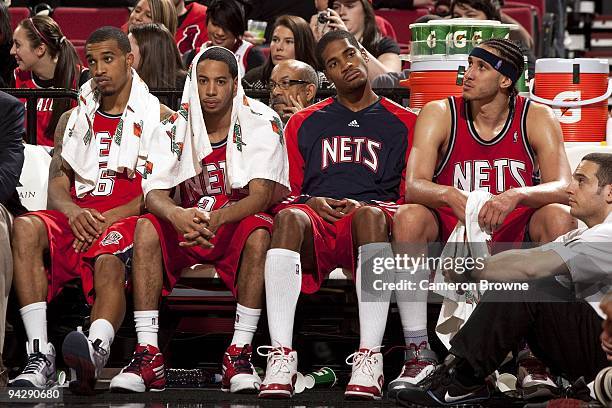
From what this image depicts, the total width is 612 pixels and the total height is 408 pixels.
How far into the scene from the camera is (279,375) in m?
4.49

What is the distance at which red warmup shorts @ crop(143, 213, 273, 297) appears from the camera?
4801mm

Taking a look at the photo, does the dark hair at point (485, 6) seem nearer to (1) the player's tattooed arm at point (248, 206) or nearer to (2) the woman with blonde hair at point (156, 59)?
(2) the woman with blonde hair at point (156, 59)

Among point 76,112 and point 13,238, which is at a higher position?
point 76,112

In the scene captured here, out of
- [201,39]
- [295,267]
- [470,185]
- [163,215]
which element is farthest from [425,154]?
[201,39]

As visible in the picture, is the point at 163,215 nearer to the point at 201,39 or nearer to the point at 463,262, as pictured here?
the point at 463,262

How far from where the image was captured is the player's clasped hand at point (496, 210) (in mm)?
4570

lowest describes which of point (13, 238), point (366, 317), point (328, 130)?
point (366, 317)

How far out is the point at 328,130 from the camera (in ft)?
16.9

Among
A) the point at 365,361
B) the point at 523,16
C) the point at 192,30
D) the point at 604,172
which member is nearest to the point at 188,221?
the point at 365,361

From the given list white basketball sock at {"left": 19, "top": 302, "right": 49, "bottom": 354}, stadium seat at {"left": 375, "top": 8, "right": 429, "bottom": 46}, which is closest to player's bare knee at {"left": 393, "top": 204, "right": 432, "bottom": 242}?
white basketball sock at {"left": 19, "top": 302, "right": 49, "bottom": 354}

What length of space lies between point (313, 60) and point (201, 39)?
4.69 feet

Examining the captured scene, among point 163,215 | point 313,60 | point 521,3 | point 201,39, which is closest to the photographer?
point 163,215

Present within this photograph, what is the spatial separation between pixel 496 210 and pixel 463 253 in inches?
8.1

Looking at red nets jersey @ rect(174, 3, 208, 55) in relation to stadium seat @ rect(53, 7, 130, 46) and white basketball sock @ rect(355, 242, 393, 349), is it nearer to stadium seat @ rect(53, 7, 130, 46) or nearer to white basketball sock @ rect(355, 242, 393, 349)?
stadium seat @ rect(53, 7, 130, 46)
